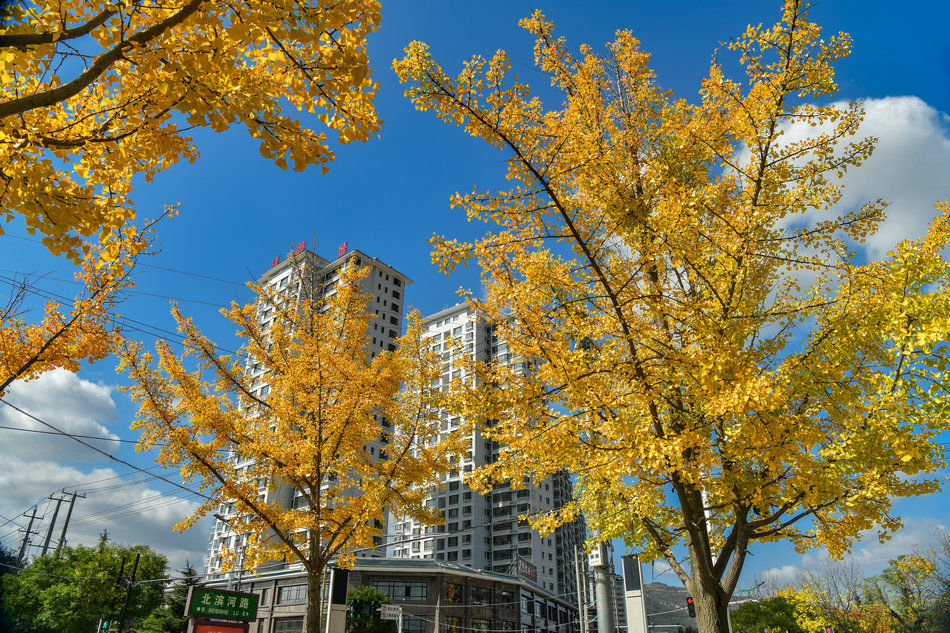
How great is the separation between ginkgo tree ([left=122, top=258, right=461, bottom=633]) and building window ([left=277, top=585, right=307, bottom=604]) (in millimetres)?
31313

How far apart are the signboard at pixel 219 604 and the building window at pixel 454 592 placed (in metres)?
32.7

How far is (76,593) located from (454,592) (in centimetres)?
2585

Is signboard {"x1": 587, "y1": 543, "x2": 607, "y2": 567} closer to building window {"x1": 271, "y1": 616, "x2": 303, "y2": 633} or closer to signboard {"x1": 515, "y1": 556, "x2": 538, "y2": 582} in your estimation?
building window {"x1": 271, "y1": 616, "x2": 303, "y2": 633}

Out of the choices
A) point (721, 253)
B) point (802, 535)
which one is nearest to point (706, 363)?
point (721, 253)

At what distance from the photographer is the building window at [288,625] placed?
117 ft

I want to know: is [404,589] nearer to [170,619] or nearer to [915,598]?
[170,619]

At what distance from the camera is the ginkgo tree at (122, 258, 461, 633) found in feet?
28.7

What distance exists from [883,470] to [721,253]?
2.65 meters

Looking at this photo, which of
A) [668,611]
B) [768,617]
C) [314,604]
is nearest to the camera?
[314,604]

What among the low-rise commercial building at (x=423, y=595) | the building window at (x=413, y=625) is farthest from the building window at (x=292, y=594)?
the building window at (x=413, y=625)

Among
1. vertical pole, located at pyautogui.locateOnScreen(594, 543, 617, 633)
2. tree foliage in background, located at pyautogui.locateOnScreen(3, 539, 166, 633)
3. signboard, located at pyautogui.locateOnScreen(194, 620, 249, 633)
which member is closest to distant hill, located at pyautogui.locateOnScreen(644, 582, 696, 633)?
vertical pole, located at pyautogui.locateOnScreen(594, 543, 617, 633)

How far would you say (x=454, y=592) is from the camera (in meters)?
41.0

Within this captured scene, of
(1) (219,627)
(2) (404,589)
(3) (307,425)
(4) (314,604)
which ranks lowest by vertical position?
(2) (404,589)

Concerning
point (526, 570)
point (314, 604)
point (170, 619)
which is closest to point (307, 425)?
point (314, 604)
